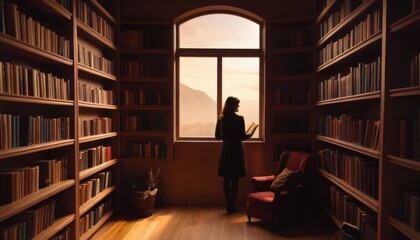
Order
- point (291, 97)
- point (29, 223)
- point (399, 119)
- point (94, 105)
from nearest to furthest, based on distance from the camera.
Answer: point (399, 119)
point (29, 223)
point (94, 105)
point (291, 97)

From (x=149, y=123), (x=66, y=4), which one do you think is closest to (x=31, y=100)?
(x=66, y=4)

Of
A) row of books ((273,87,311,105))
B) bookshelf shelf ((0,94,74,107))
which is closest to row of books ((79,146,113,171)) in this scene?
bookshelf shelf ((0,94,74,107))

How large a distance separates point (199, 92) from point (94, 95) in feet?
5.89

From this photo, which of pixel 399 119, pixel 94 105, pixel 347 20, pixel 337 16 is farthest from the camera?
pixel 94 105

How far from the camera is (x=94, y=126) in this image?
347 centimetres

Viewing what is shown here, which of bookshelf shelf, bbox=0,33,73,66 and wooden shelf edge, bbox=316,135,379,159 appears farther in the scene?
wooden shelf edge, bbox=316,135,379,159

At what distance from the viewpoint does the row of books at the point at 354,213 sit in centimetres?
247

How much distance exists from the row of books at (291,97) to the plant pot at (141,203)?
2.42 m

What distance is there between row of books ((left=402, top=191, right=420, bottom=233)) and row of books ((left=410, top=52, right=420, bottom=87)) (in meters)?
0.77

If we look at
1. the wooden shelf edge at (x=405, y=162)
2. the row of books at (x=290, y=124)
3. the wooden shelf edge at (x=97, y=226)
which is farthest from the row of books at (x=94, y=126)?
the wooden shelf edge at (x=405, y=162)

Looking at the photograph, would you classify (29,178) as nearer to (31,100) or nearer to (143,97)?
(31,100)

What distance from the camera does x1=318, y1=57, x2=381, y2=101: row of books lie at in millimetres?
2305

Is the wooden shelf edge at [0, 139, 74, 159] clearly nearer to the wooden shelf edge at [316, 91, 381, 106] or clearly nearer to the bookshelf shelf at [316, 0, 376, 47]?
the wooden shelf edge at [316, 91, 381, 106]

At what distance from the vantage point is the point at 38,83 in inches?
90.6
